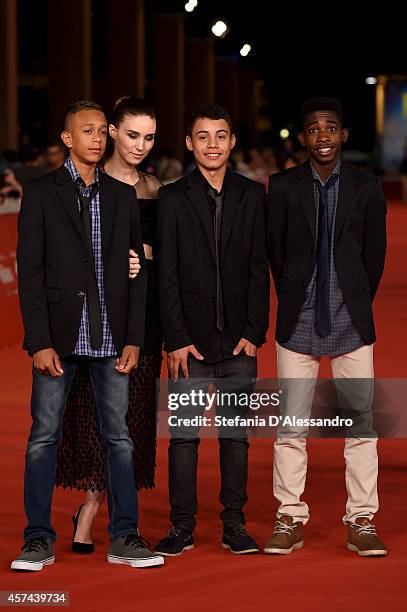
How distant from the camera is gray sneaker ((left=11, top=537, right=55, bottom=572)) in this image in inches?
249

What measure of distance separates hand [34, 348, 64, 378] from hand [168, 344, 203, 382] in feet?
1.87

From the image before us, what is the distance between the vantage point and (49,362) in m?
6.24

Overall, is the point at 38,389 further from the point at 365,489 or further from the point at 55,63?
the point at 55,63

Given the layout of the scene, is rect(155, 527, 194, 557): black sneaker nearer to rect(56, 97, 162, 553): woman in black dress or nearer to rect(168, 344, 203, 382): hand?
rect(56, 97, 162, 553): woman in black dress

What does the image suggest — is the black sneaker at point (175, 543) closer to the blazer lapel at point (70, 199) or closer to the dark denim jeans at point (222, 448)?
the dark denim jeans at point (222, 448)

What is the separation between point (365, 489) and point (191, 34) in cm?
5318

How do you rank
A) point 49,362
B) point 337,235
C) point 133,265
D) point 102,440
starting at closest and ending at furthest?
point 49,362 < point 133,265 < point 102,440 < point 337,235

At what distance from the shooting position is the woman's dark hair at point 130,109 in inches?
264

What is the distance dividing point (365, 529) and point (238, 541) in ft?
1.75

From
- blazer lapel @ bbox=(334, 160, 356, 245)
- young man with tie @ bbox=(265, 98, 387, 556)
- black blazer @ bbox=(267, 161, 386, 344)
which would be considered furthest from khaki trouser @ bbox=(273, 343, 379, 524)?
blazer lapel @ bbox=(334, 160, 356, 245)

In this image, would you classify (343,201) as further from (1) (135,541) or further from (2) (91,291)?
(1) (135,541)

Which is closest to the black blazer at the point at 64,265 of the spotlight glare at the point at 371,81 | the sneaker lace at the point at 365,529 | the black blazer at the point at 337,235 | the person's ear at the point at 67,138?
the person's ear at the point at 67,138

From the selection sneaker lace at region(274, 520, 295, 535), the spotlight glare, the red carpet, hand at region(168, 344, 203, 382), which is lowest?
the red carpet

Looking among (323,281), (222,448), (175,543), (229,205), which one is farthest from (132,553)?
(229,205)
